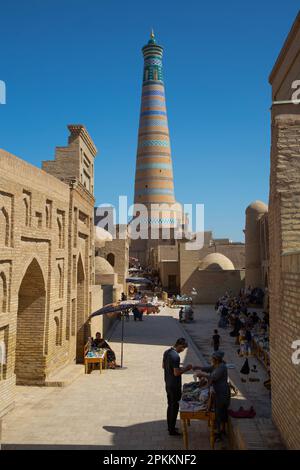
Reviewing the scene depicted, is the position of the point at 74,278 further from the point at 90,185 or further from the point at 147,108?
the point at 147,108

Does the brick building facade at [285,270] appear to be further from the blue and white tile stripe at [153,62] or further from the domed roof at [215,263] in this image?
the blue and white tile stripe at [153,62]

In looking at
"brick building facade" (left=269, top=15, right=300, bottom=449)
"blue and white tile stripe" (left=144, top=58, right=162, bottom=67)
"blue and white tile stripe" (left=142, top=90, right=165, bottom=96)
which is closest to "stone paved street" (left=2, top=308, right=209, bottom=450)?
"brick building facade" (left=269, top=15, right=300, bottom=449)

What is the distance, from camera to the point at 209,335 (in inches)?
A: 675

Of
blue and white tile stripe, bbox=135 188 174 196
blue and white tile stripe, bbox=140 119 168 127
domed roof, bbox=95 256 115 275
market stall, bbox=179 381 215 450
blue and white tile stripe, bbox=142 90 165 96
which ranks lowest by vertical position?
market stall, bbox=179 381 215 450

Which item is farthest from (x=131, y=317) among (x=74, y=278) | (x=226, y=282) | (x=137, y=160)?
(x=137, y=160)

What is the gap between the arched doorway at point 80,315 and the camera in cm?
1207

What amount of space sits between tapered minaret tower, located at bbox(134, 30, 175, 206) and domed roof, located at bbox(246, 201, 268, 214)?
2017 centimetres

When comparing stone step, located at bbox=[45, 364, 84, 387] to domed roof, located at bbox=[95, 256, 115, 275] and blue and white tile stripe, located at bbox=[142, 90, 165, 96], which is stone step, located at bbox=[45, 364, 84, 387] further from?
blue and white tile stripe, located at bbox=[142, 90, 165, 96]

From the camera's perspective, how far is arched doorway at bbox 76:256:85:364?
12070 millimetres

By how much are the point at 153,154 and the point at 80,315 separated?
3673 centimetres

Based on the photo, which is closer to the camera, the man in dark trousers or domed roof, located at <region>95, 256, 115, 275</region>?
the man in dark trousers

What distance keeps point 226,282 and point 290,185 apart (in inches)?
Result: 912
